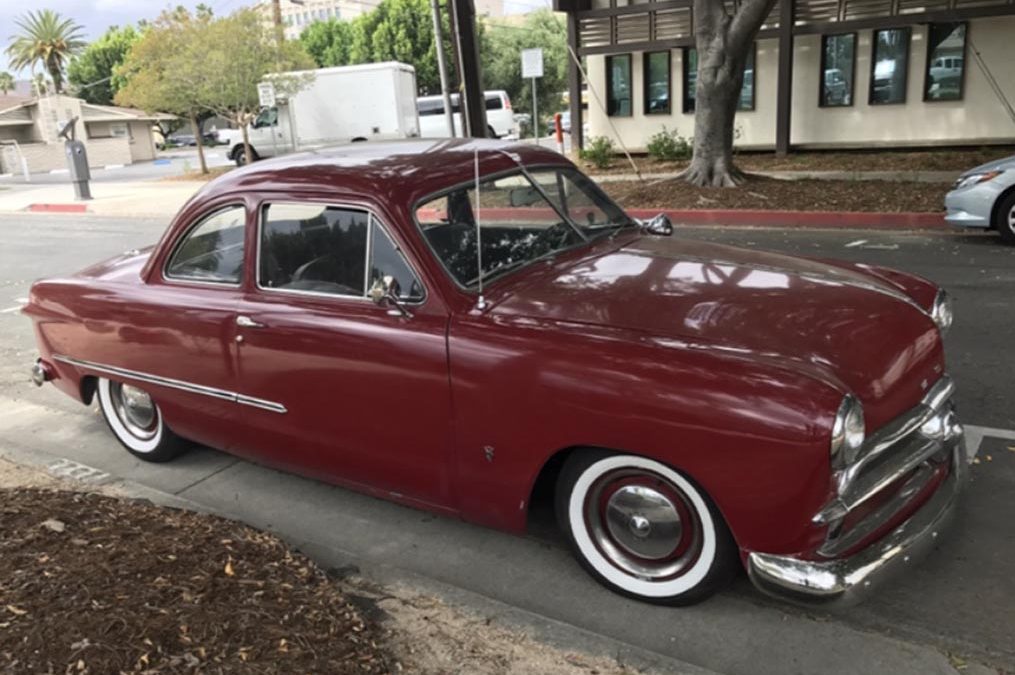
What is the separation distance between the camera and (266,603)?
2904 millimetres

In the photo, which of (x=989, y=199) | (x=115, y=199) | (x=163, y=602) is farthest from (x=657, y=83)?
(x=163, y=602)

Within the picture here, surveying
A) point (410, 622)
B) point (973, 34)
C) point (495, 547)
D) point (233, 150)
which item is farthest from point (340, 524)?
point (233, 150)

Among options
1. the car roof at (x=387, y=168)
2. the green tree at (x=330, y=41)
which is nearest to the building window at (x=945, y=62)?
the car roof at (x=387, y=168)

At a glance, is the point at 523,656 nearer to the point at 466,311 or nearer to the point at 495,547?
the point at 495,547

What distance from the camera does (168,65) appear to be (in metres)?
26.1

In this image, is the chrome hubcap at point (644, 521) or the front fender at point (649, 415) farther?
the chrome hubcap at point (644, 521)

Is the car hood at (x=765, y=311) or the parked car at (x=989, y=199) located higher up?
the car hood at (x=765, y=311)

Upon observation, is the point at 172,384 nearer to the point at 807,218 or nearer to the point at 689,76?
the point at 807,218

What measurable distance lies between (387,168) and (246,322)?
3.11 feet

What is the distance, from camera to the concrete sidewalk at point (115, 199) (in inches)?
762

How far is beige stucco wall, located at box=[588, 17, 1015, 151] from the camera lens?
1833cm

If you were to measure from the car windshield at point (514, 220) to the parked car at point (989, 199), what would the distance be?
22.9ft

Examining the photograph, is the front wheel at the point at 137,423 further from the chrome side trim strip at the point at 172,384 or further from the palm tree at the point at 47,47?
the palm tree at the point at 47,47

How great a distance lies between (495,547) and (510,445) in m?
0.75
